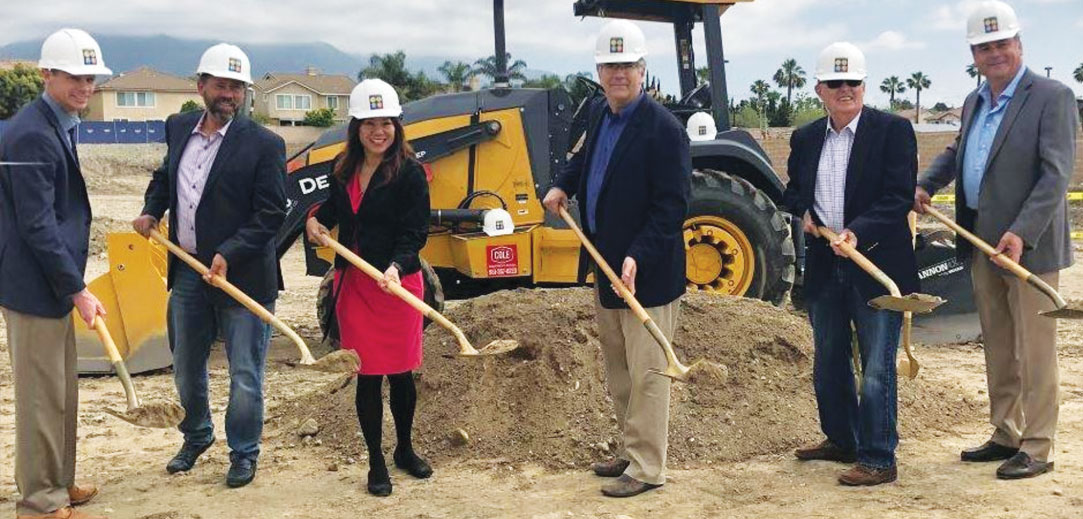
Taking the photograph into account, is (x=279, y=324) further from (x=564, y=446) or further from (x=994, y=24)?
(x=994, y=24)

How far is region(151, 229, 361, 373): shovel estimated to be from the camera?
4359mm

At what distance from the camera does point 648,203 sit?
4.47m

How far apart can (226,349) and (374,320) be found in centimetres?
75

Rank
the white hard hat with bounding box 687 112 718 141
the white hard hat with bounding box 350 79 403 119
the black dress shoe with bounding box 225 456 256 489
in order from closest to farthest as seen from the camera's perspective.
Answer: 1. the white hard hat with bounding box 350 79 403 119
2. the black dress shoe with bounding box 225 456 256 489
3. the white hard hat with bounding box 687 112 718 141

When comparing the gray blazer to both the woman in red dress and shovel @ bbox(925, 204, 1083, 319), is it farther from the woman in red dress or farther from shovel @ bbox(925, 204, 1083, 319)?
the woman in red dress

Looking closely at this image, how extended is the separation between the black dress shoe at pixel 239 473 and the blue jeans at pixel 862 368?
2.65m

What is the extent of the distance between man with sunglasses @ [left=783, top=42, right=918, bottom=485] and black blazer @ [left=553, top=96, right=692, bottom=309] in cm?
66

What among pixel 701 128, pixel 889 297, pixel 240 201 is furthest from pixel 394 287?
pixel 701 128

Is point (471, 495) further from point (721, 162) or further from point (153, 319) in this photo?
point (721, 162)

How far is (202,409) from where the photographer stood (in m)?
5.05

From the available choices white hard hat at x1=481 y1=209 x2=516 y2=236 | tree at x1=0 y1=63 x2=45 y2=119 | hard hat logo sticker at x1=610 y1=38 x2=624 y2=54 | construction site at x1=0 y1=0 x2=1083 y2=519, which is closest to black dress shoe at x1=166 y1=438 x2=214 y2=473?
construction site at x1=0 y1=0 x2=1083 y2=519

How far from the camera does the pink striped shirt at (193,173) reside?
464 cm

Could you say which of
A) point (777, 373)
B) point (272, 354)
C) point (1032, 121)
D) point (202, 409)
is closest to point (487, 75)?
point (272, 354)

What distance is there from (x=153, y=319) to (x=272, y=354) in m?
1.14
